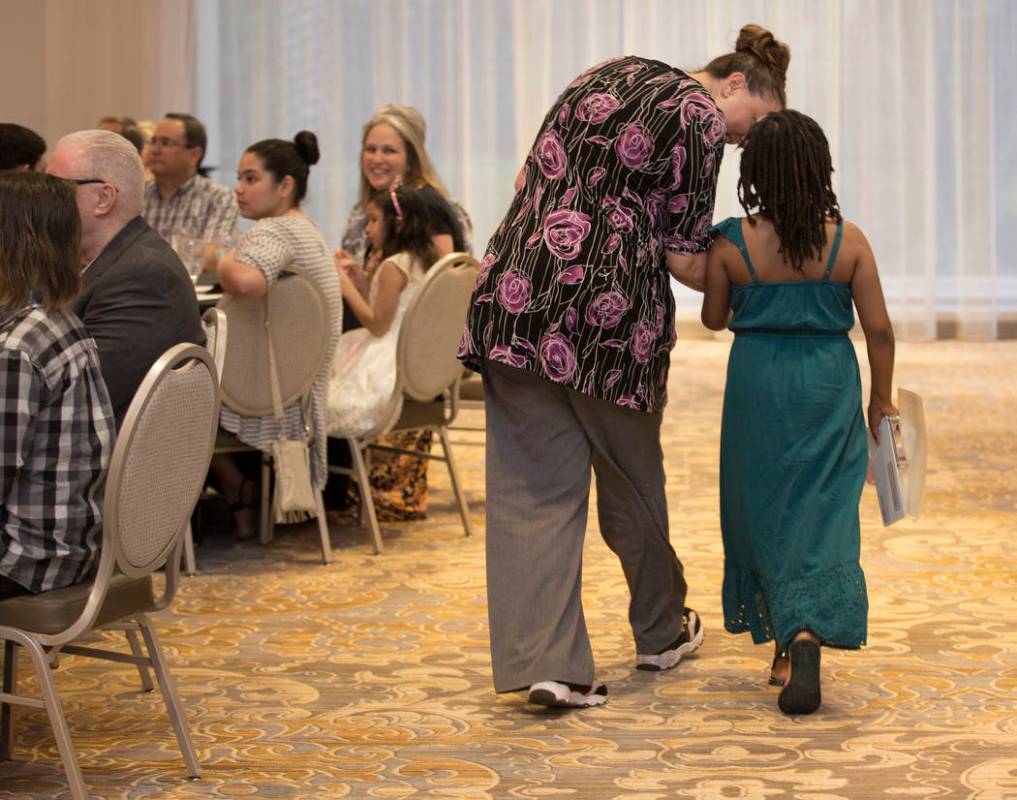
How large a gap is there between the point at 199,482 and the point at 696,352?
28.3ft

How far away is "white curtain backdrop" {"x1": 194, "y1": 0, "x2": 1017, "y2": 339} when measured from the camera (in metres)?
11.6

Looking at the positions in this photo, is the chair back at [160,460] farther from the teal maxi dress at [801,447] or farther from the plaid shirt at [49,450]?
the teal maxi dress at [801,447]

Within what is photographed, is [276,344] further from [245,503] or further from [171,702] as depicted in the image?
[171,702]

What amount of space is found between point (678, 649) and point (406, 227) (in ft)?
6.88

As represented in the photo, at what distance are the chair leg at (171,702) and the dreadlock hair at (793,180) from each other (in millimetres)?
1444

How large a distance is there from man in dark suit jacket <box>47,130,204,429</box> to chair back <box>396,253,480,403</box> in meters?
1.57

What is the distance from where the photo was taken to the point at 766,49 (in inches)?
137

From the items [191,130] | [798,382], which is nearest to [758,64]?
[798,382]

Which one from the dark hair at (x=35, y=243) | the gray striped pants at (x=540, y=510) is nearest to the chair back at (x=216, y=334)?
the gray striped pants at (x=540, y=510)

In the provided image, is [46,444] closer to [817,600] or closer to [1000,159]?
[817,600]

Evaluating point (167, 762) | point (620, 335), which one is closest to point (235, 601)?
point (167, 762)

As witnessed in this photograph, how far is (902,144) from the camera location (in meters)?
11.7

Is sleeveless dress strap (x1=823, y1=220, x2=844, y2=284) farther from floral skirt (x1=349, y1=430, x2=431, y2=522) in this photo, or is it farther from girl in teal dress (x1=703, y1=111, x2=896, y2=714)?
floral skirt (x1=349, y1=430, x2=431, y2=522)

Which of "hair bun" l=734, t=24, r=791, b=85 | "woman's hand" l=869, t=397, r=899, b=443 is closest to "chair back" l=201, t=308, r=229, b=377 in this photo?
"hair bun" l=734, t=24, r=791, b=85
